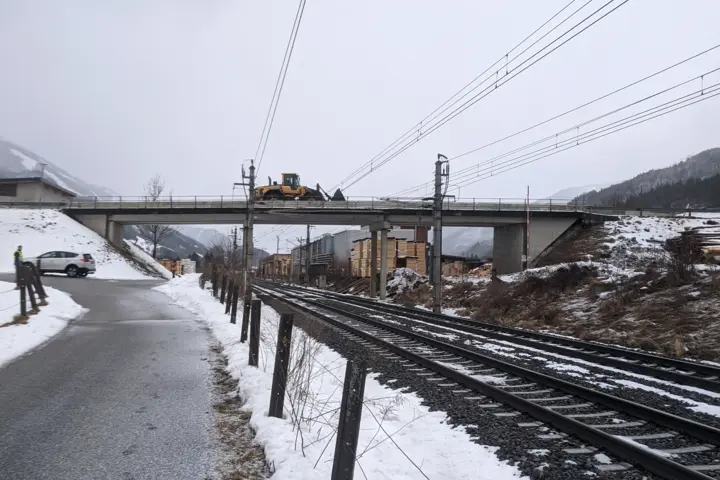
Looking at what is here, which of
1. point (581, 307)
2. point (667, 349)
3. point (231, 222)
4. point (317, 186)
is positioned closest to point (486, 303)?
point (581, 307)

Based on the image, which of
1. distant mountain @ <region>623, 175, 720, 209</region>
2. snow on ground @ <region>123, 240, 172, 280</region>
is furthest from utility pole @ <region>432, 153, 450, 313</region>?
distant mountain @ <region>623, 175, 720, 209</region>

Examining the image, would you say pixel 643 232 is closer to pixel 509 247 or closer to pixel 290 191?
pixel 509 247

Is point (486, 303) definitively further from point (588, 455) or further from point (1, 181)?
point (1, 181)

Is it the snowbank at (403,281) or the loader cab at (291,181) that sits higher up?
the loader cab at (291,181)

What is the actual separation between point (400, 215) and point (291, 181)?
1136 cm

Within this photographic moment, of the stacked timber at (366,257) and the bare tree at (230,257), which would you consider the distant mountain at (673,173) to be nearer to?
the stacked timber at (366,257)

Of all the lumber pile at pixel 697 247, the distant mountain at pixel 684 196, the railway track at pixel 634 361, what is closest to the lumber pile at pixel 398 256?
the lumber pile at pixel 697 247

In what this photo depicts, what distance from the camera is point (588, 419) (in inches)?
225

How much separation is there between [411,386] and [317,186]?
37503mm

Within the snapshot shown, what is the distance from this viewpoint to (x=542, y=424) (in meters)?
5.39

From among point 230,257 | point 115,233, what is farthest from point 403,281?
point 115,233

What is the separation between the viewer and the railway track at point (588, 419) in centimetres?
430

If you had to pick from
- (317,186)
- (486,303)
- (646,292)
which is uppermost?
(317,186)

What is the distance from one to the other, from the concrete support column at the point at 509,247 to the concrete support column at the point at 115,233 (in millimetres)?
35810
